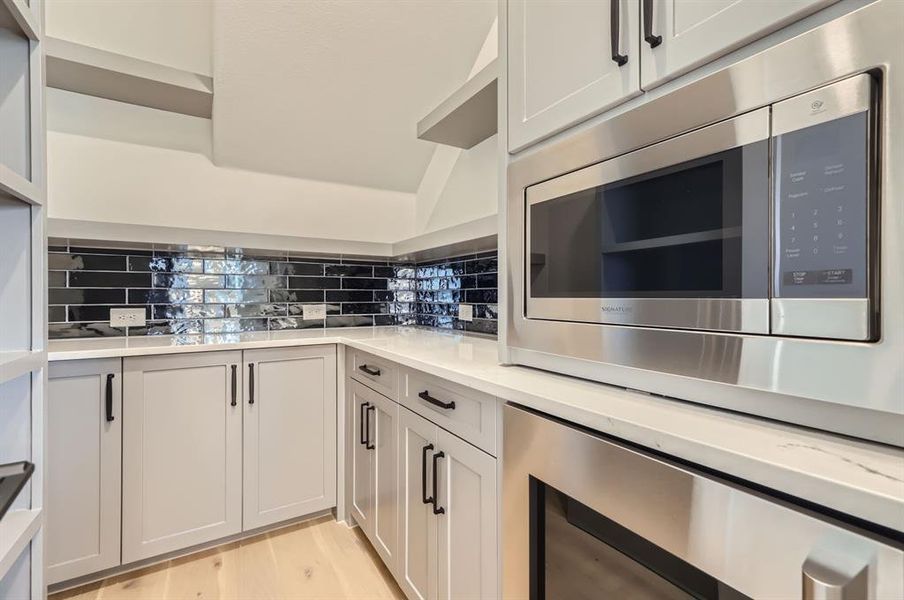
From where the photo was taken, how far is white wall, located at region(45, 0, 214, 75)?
1688mm

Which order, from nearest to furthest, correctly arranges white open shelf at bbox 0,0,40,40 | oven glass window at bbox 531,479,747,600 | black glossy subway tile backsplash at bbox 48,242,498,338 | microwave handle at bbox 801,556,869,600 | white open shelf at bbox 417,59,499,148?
1. microwave handle at bbox 801,556,869,600
2. oven glass window at bbox 531,479,747,600
3. white open shelf at bbox 0,0,40,40
4. white open shelf at bbox 417,59,499,148
5. black glossy subway tile backsplash at bbox 48,242,498,338

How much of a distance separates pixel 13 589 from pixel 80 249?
5.48ft

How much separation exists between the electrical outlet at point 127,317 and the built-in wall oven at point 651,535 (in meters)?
2.03

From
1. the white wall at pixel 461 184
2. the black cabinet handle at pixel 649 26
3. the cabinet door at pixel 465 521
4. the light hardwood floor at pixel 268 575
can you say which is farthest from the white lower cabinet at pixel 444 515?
the white wall at pixel 461 184

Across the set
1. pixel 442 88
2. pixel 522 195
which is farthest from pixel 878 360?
pixel 442 88

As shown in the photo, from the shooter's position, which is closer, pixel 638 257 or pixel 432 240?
pixel 638 257

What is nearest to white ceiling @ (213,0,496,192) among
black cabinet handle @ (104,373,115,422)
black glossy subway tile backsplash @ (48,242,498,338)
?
black glossy subway tile backsplash @ (48,242,498,338)

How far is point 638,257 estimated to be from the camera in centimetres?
79

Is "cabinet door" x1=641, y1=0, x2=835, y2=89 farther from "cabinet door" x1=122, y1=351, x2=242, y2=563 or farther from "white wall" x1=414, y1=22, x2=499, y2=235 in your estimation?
"cabinet door" x1=122, y1=351, x2=242, y2=563

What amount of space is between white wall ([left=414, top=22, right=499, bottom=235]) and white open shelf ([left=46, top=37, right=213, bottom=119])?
1123 mm

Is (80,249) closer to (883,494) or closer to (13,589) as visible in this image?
(13,589)

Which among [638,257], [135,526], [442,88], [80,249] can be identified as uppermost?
[442,88]

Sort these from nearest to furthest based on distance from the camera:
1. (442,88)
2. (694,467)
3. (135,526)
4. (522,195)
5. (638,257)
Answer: (694,467) < (638,257) < (522,195) < (135,526) < (442,88)

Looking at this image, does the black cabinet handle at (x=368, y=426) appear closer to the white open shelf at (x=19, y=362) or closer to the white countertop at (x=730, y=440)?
the white countertop at (x=730, y=440)
